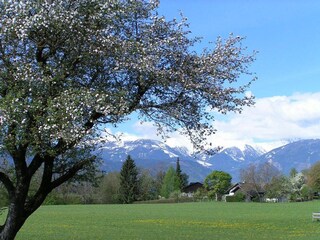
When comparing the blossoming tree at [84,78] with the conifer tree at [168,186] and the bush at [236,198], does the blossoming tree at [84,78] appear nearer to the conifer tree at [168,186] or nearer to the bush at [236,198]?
the bush at [236,198]

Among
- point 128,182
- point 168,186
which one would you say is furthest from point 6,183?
point 168,186

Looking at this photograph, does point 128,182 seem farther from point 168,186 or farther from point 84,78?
point 84,78

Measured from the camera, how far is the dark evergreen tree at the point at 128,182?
500ft

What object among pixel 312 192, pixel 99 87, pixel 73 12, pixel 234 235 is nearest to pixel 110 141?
pixel 99 87

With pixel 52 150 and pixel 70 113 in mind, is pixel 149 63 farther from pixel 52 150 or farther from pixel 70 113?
pixel 52 150

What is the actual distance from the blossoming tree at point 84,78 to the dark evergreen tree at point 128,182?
139 metres

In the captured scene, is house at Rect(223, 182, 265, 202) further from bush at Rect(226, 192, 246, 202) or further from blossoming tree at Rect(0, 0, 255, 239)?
blossoming tree at Rect(0, 0, 255, 239)

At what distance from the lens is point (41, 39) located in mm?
12703

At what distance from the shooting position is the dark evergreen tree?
15238 centimetres

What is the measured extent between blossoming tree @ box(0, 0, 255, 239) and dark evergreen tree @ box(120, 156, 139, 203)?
139 metres

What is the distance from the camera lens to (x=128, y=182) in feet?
502

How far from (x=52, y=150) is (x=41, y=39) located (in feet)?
9.26

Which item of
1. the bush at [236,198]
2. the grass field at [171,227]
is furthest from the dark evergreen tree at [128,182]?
the grass field at [171,227]

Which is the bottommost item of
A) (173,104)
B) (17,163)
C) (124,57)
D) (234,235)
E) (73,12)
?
(234,235)
